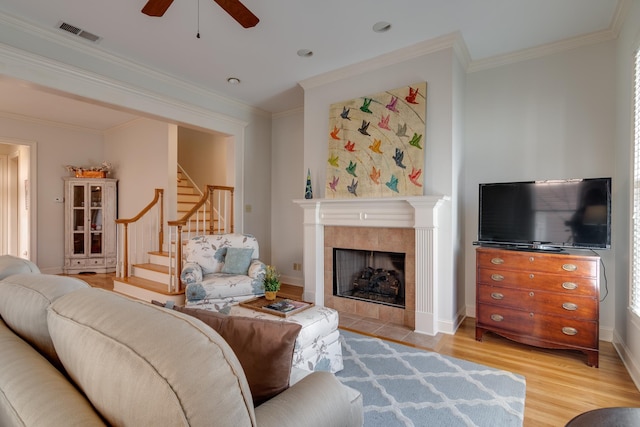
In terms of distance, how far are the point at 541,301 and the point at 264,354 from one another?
2.72m

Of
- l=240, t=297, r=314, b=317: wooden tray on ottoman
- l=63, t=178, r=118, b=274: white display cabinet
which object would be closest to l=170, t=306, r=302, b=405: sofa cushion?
l=240, t=297, r=314, b=317: wooden tray on ottoman

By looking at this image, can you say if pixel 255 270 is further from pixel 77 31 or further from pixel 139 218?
pixel 77 31

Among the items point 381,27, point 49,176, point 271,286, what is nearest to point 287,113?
point 381,27

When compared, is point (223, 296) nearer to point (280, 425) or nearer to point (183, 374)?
point (280, 425)

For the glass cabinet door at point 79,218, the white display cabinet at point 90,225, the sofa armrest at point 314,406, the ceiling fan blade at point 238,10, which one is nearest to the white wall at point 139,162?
the white display cabinet at point 90,225

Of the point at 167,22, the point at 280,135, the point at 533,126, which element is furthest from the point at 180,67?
the point at 533,126

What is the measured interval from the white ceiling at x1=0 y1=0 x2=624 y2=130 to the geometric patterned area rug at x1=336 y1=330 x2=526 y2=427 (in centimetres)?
293

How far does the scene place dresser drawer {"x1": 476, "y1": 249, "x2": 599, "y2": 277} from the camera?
103 inches

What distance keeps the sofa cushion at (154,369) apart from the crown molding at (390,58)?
3489 mm

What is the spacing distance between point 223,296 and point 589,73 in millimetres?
4292

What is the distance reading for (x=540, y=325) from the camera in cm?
277

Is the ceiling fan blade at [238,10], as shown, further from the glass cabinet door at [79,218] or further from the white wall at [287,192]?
the glass cabinet door at [79,218]

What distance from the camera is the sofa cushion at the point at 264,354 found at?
101 cm

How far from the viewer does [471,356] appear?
274 cm
